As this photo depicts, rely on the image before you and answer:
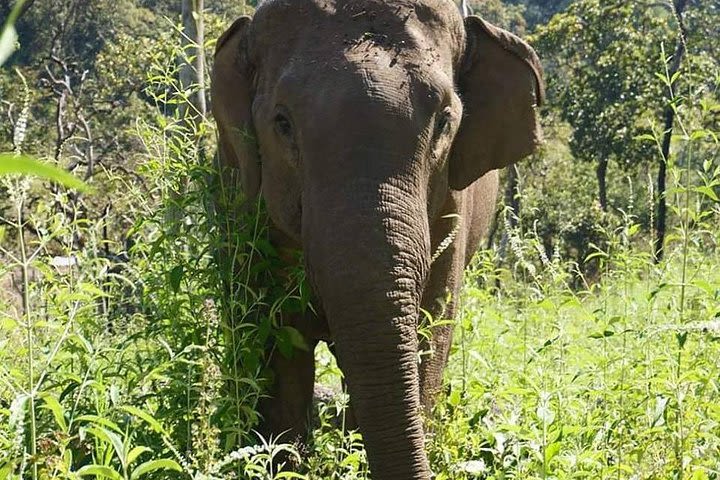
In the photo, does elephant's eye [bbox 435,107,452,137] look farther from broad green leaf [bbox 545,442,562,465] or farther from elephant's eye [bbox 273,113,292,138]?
broad green leaf [bbox 545,442,562,465]

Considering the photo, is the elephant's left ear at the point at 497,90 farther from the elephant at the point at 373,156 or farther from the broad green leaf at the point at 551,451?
the broad green leaf at the point at 551,451

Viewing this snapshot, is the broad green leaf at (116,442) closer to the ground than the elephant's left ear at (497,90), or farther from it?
closer to the ground

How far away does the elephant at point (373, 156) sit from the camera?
11.1ft

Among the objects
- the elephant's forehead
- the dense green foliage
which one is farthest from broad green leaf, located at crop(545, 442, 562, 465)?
the elephant's forehead

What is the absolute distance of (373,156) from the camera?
3.60 m

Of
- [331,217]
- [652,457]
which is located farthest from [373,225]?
[652,457]

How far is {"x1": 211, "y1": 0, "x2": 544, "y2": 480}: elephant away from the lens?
3.37 meters

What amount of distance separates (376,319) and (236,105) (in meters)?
1.52

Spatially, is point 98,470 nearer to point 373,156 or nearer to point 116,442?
point 116,442

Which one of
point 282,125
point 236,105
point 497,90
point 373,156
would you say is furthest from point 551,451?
point 497,90

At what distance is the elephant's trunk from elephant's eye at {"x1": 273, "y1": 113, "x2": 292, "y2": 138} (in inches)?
25.5

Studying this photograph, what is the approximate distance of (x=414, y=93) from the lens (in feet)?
12.8

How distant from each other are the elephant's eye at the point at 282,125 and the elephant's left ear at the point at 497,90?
110cm

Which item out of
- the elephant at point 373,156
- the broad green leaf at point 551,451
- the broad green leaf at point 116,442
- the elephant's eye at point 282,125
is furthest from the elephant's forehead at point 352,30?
the broad green leaf at point 116,442
